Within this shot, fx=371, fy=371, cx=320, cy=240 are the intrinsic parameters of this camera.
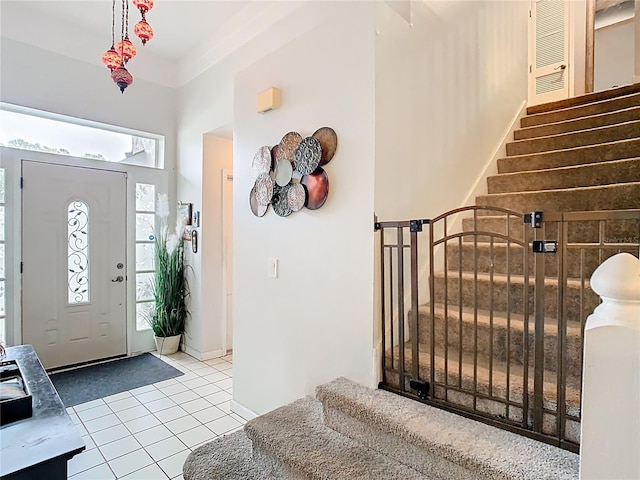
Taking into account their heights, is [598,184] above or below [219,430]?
above

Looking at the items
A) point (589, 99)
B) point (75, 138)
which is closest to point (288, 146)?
point (75, 138)

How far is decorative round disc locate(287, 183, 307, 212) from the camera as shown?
7.74ft

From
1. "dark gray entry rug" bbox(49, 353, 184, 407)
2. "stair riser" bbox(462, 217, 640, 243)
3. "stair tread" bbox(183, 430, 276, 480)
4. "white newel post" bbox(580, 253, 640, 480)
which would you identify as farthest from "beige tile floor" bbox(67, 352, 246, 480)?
"stair riser" bbox(462, 217, 640, 243)

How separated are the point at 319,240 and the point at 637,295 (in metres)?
1.61

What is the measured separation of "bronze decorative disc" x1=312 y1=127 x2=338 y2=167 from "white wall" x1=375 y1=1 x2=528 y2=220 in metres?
0.30

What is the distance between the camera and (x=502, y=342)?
1.90 metres

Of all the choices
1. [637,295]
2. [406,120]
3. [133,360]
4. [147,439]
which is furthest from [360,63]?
[133,360]

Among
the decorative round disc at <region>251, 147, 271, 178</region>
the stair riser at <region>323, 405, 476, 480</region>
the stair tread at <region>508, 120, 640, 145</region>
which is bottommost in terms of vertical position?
the stair riser at <region>323, 405, 476, 480</region>

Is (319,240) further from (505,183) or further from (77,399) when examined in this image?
(77,399)

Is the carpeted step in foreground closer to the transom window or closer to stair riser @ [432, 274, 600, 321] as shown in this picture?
stair riser @ [432, 274, 600, 321]

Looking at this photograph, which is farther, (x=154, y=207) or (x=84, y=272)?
(x=154, y=207)

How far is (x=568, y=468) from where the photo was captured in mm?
1248

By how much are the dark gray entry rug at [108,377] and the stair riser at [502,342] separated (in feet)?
8.96

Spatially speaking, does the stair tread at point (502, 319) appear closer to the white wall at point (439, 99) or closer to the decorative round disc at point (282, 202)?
the white wall at point (439, 99)
